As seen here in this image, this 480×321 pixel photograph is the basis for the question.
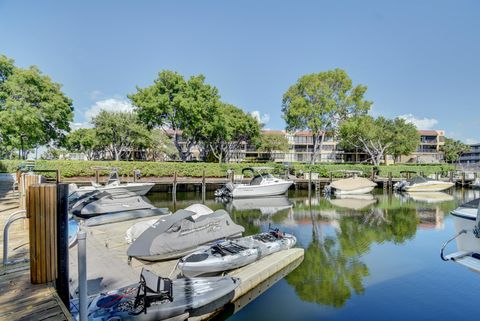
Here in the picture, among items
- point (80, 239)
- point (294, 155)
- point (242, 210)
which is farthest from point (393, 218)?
point (294, 155)

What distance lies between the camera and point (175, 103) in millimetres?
34188

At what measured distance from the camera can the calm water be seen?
6891 millimetres

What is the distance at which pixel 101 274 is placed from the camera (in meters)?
6.77

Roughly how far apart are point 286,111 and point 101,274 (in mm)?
39350

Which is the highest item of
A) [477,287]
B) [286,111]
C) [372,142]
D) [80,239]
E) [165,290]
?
[286,111]

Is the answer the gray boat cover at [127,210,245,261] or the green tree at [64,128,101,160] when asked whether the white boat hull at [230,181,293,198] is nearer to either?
the gray boat cover at [127,210,245,261]

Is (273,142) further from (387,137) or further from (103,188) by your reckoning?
(103,188)

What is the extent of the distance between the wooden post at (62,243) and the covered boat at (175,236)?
327cm

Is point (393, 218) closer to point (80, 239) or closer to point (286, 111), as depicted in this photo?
point (80, 239)

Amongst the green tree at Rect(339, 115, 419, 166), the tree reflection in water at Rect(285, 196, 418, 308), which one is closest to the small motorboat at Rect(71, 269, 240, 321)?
the tree reflection in water at Rect(285, 196, 418, 308)

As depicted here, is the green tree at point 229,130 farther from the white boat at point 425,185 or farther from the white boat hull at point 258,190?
the white boat at point 425,185

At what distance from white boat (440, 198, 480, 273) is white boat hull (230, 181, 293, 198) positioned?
18646 millimetres

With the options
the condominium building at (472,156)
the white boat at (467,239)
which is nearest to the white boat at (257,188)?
the white boat at (467,239)

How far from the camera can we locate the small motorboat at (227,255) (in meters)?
7.15
